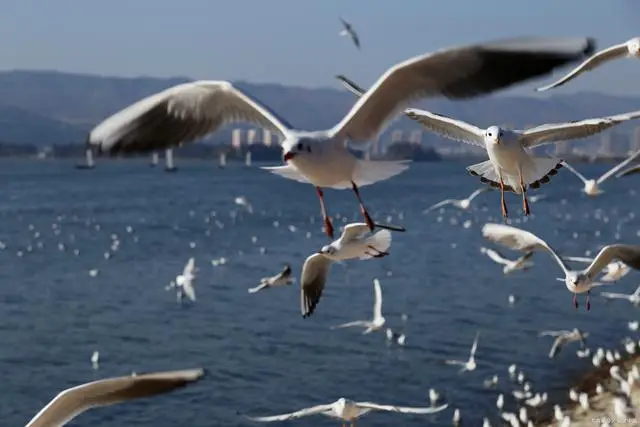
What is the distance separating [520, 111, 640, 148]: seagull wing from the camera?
6230 mm

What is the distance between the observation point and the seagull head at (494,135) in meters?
6.16

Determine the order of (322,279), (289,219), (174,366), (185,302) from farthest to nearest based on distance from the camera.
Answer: (289,219), (185,302), (174,366), (322,279)

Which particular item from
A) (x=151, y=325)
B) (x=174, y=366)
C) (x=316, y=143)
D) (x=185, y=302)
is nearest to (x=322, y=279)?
(x=316, y=143)

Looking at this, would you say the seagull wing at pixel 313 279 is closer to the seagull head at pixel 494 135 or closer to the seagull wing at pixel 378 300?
the seagull head at pixel 494 135

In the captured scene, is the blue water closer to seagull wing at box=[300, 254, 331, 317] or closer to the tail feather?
seagull wing at box=[300, 254, 331, 317]

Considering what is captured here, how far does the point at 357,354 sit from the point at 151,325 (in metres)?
4.37

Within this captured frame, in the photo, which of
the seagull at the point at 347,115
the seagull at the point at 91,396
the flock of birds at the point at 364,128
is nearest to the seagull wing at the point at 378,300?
the flock of birds at the point at 364,128

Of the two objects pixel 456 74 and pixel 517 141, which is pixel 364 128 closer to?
pixel 456 74

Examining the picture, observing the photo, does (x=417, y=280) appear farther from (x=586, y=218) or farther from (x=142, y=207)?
(x=142, y=207)

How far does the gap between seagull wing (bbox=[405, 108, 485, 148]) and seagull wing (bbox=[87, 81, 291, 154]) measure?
1.21 metres

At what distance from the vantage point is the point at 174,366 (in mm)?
16766

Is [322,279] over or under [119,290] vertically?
over

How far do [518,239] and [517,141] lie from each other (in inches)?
82.1

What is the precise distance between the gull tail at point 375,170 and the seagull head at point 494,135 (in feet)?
2.26
